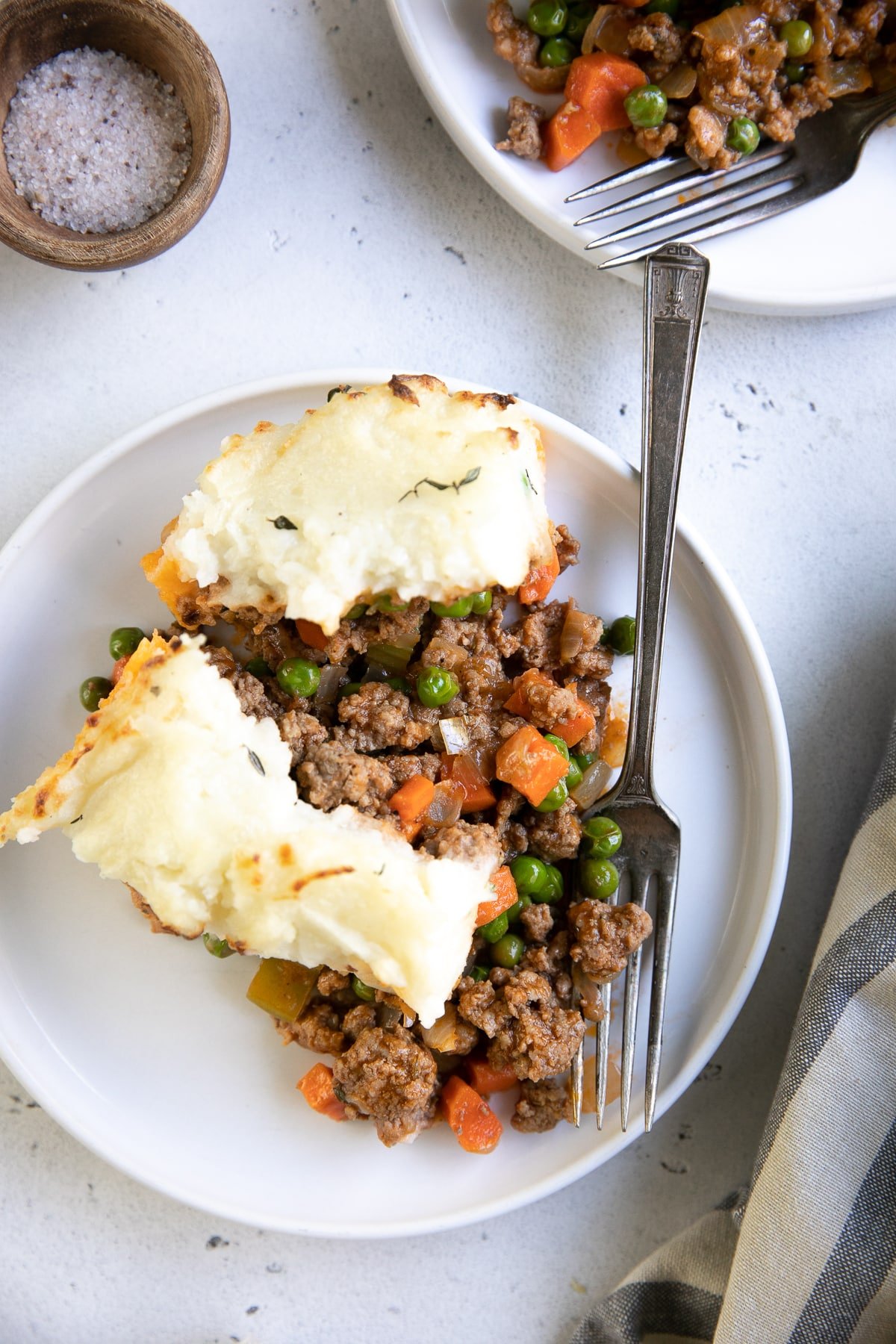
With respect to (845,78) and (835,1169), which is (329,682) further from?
(845,78)

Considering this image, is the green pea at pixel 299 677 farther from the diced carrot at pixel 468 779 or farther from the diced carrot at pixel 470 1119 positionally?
the diced carrot at pixel 470 1119

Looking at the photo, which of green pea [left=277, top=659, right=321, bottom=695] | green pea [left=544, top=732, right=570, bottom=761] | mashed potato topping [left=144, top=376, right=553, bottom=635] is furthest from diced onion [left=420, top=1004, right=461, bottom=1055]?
mashed potato topping [left=144, top=376, right=553, bottom=635]

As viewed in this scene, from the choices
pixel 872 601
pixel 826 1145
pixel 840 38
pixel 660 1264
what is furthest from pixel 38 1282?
pixel 840 38

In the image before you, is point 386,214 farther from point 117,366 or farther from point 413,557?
point 413,557

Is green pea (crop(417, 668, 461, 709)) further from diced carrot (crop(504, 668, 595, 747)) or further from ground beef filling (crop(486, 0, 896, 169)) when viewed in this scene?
ground beef filling (crop(486, 0, 896, 169))

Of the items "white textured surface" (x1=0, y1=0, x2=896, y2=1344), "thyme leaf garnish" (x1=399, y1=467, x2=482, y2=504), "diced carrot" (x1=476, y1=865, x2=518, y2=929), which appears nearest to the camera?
"thyme leaf garnish" (x1=399, y1=467, x2=482, y2=504)

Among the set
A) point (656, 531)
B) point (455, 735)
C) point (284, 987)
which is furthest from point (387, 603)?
point (284, 987)
